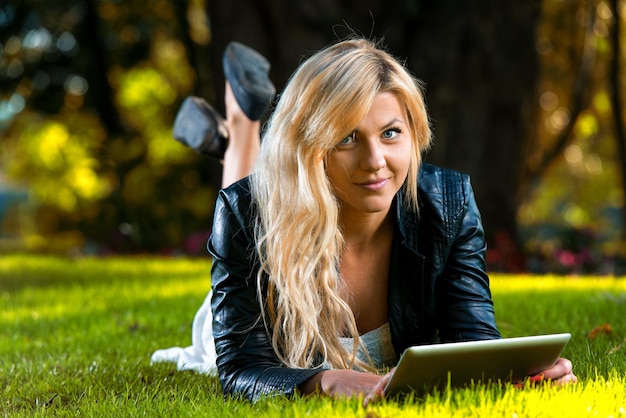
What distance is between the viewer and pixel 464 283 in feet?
11.8

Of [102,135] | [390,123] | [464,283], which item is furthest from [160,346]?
[102,135]

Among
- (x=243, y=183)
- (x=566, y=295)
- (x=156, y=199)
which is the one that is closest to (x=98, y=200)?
(x=156, y=199)

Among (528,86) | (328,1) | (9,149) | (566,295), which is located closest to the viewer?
(566,295)

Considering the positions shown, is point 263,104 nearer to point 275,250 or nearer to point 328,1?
point 275,250

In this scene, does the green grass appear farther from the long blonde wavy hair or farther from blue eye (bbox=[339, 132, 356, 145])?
blue eye (bbox=[339, 132, 356, 145])

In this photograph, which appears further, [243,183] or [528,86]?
[528,86]

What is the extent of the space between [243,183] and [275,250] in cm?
37

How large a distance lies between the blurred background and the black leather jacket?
199 inches

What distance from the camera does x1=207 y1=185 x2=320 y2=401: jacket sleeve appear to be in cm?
328

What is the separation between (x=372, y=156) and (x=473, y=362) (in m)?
0.80

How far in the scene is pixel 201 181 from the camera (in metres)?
13.9

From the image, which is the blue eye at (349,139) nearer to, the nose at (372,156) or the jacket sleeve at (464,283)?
the nose at (372,156)

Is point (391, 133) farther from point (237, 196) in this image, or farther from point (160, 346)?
point (160, 346)

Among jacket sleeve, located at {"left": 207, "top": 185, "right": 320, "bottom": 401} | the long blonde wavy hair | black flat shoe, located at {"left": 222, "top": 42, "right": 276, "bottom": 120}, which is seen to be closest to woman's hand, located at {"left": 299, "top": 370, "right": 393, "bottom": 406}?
jacket sleeve, located at {"left": 207, "top": 185, "right": 320, "bottom": 401}
